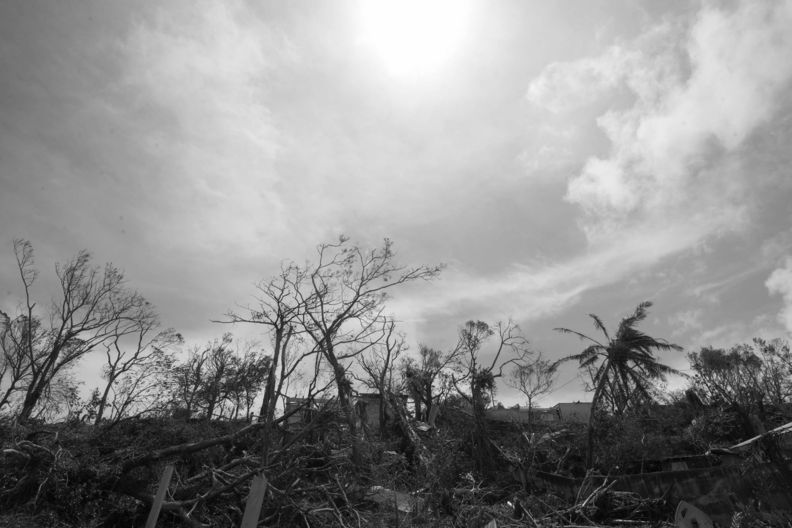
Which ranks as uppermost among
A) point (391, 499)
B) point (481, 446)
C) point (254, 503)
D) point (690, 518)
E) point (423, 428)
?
point (423, 428)

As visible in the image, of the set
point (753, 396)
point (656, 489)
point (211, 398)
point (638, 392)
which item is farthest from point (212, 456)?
point (753, 396)

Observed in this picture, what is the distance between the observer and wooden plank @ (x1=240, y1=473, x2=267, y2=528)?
3.91 m

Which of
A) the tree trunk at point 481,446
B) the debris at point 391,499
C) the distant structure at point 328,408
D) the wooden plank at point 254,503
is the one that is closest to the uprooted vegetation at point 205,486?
the debris at point 391,499

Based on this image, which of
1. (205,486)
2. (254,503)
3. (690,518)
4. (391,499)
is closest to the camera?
(254,503)

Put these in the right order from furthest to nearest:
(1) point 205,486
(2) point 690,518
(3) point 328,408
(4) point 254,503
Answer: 1. (3) point 328,408
2. (1) point 205,486
3. (2) point 690,518
4. (4) point 254,503

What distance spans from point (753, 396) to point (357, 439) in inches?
713

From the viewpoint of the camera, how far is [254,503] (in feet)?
13.3

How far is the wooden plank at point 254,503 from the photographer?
3.91 metres

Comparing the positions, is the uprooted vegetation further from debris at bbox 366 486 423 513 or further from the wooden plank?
the wooden plank

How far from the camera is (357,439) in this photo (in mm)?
12500

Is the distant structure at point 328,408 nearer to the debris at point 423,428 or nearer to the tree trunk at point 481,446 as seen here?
the debris at point 423,428

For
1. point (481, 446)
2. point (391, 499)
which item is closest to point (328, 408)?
point (391, 499)

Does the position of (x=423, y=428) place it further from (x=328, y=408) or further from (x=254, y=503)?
(x=254, y=503)

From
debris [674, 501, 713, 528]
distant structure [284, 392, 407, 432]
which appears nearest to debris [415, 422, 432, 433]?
distant structure [284, 392, 407, 432]
